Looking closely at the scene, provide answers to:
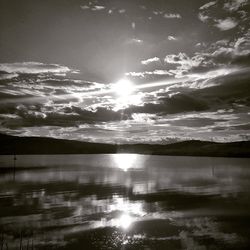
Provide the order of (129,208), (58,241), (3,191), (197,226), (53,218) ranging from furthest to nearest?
1. (3,191)
2. (129,208)
3. (53,218)
4. (197,226)
5. (58,241)

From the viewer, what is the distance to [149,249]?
22500mm

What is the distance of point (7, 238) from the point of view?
24203 mm

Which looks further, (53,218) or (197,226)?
(53,218)

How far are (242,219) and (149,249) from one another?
1453 cm

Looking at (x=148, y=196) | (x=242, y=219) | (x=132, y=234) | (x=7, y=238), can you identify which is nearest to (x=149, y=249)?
(x=132, y=234)

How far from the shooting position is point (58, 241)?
24.0 m

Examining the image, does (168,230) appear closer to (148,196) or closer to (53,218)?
(53,218)

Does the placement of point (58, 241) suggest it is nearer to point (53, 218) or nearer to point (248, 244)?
point (53, 218)

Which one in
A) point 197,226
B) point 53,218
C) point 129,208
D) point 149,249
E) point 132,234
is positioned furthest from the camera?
point 129,208

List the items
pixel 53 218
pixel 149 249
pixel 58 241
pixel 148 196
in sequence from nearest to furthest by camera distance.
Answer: pixel 149 249
pixel 58 241
pixel 53 218
pixel 148 196

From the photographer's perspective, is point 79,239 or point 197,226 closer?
point 79,239


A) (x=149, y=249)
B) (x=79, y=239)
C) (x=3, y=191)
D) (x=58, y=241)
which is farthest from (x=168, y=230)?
(x=3, y=191)

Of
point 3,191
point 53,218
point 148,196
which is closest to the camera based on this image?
point 53,218

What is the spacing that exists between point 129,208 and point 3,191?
25159 mm
